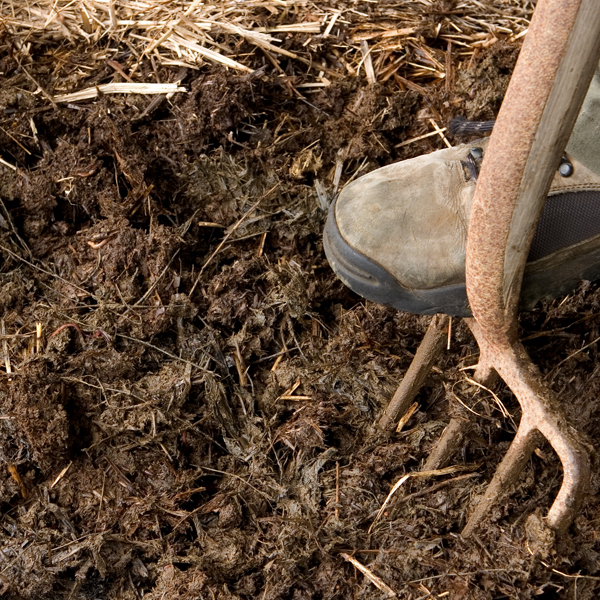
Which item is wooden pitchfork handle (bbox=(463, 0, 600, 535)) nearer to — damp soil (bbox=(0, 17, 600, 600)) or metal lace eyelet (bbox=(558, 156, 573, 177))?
damp soil (bbox=(0, 17, 600, 600))

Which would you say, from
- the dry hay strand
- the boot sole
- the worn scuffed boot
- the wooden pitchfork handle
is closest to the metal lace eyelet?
the worn scuffed boot

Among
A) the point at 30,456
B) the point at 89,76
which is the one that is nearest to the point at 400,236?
the point at 30,456

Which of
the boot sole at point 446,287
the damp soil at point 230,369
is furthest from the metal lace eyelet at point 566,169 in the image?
the damp soil at point 230,369

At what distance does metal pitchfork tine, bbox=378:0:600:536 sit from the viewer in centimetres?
114

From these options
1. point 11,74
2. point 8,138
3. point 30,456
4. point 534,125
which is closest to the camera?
point 534,125

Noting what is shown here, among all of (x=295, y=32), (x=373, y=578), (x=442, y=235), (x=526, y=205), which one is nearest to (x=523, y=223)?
(x=526, y=205)

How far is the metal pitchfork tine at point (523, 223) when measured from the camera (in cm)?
114

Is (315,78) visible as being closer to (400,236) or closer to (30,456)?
(400,236)

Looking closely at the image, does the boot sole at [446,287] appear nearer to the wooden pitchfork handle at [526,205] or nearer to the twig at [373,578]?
the wooden pitchfork handle at [526,205]

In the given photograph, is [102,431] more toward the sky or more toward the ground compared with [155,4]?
more toward the ground

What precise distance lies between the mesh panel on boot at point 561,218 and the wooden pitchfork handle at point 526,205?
0.19m

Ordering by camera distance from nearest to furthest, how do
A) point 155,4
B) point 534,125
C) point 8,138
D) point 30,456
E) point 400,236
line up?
point 534,125
point 400,236
point 30,456
point 8,138
point 155,4

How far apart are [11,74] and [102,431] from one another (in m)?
1.22

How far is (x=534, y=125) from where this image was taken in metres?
1.19
